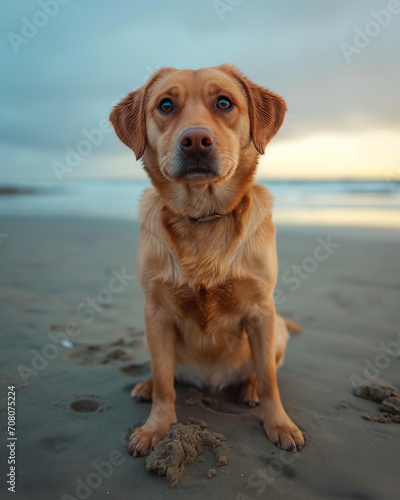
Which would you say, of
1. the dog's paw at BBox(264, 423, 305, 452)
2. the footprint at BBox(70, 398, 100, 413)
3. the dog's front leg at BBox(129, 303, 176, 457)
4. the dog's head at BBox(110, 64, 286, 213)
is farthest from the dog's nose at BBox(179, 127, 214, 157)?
the footprint at BBox(70, 398, 100, 413)

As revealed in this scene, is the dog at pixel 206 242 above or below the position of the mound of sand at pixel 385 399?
above

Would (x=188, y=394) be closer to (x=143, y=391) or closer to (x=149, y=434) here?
(x=143, y=391)

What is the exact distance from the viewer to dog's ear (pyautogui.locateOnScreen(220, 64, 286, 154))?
96.0 inches

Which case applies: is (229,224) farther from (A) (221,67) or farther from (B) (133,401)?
(B) (133,401)

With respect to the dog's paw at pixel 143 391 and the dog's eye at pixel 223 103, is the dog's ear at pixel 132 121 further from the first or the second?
the dog's paw at pixel 143 391

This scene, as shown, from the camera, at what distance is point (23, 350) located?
3.09 m

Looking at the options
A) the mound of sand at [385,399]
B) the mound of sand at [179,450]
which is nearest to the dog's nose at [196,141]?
the mound of sand at [179,450]

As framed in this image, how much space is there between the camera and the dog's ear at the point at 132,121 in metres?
2.45

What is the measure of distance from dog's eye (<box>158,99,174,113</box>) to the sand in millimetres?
1799

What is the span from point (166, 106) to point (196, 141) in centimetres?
53

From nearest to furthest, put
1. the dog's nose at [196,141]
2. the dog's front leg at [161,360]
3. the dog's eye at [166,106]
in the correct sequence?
1. the dog's nose at [196,141]
2. the dog's front leg at [161,360]
3. the dog's eye at [166,106]

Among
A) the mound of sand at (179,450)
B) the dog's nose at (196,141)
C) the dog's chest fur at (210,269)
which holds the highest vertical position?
the dog's nose at (196,141)

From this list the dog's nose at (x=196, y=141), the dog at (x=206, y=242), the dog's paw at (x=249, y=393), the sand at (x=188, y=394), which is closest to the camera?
the sand at (x=188, y=394)

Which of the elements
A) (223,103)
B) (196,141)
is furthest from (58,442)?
(223,103)
